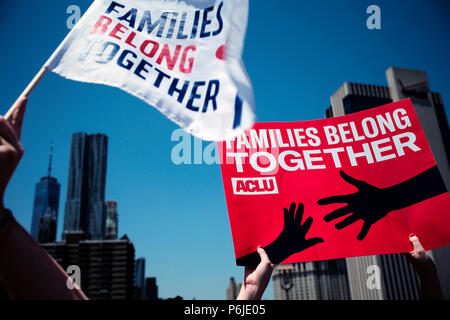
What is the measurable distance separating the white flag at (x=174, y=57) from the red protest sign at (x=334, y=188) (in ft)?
Answer: 3.17

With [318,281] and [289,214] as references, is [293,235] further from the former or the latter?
[318,281]

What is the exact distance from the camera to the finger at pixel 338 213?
13.6 ft

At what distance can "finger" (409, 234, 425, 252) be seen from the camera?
3.84 metres

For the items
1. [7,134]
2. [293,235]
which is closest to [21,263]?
[7,134]

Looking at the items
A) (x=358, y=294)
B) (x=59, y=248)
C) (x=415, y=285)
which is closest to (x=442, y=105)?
(x=415, y=285)

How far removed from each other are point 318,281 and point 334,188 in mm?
192701

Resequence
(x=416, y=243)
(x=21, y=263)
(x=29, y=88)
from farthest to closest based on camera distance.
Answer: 1. (x=416, y=243)
2. (x=29, y=88)
3. (x=21, y=263)

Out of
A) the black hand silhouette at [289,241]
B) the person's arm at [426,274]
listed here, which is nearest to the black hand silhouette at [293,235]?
the black hand silhouette at [289,241]

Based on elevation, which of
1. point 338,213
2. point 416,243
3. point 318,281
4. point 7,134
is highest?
point 7,134

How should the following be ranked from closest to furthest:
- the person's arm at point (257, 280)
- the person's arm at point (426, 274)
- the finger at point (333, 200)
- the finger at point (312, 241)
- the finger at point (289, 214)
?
the person's arm at point (257, 280)
the person's arm at point (426, 274)
the finger at point (312, 241)
the finger at point (289, 214)
the finger at point (333, 200)

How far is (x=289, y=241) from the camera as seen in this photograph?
3973 mm

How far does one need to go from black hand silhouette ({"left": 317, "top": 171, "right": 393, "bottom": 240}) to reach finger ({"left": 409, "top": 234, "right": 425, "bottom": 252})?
14.7 inches

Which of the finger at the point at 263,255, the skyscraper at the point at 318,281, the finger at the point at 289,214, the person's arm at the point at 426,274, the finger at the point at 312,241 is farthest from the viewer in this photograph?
the skyscraper at the point at 318,281

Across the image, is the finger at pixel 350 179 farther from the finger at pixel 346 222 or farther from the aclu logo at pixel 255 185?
the aclu logo at pixel 255 185
